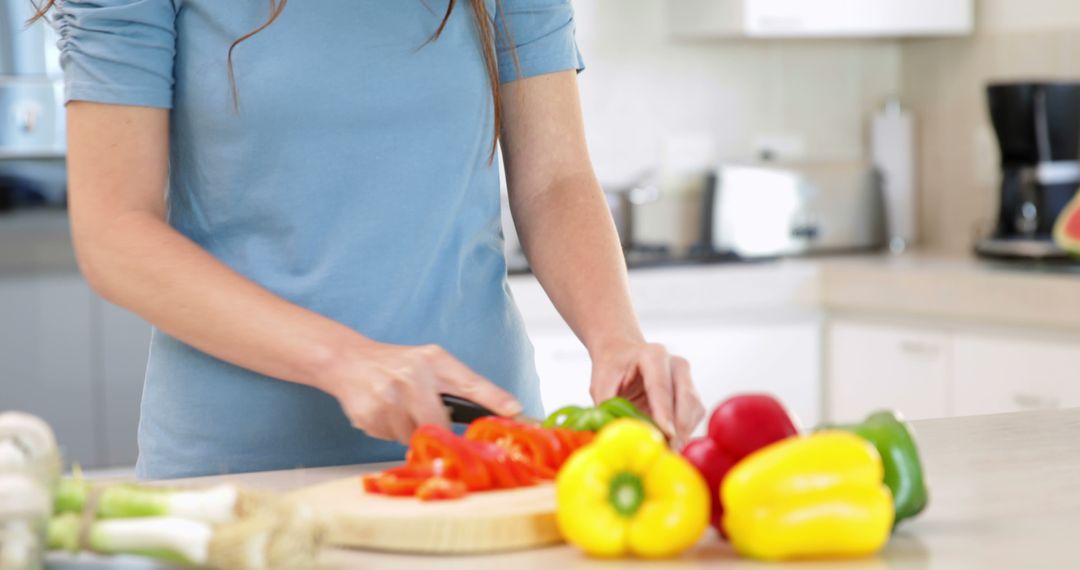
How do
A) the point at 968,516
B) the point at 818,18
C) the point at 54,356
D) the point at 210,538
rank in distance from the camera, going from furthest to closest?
the point at 818,18, the point at 54,356, the point at 968,516, the point at 210,538

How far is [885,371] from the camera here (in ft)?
10.4

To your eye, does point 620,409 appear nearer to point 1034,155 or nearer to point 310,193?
point 310,193

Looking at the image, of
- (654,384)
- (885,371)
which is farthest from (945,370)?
(654,384)

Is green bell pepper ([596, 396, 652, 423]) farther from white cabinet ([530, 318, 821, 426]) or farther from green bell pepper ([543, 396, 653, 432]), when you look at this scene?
white cabinet ([530, 318, 821, 426])

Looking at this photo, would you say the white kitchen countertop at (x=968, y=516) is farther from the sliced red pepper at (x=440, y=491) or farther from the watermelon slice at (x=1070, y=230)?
the watermelon slice at (x=1070, y=230)

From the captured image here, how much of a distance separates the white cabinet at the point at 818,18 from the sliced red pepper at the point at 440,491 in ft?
8.45

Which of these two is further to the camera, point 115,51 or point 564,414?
point 115,51

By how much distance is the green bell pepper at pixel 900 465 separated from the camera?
972 millimetres

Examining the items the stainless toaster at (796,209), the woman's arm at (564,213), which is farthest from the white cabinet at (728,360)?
the woman's arm at (564,213)

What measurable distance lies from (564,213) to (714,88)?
7.93 ft

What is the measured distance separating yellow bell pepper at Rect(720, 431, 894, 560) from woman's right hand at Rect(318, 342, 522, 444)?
239 mm

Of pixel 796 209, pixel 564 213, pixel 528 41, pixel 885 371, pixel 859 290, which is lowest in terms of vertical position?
pixel 885 371

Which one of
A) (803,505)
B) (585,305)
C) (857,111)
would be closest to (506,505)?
(803,505)

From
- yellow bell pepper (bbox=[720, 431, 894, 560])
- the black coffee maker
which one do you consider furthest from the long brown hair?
the black coffee maker
